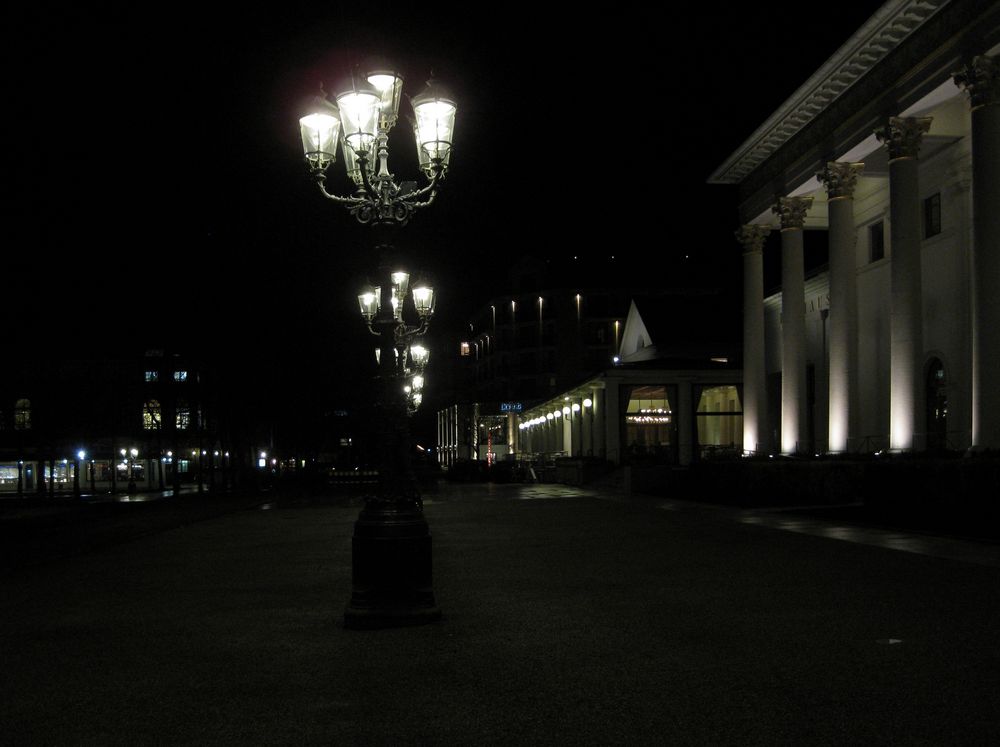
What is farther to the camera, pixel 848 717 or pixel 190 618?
pixel 190 618

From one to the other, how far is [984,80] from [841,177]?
10.1 meters

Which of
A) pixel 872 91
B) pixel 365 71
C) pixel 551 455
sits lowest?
pixel 551 455

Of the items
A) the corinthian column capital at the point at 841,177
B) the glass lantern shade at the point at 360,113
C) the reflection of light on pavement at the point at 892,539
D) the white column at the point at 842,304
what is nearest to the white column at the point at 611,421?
the white column at the point at 842,304

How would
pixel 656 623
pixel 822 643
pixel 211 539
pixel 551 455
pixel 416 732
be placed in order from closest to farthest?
pixel 416 732
pixel 822 643
pixel 656 623
pixel 211 539
pixel 551 455

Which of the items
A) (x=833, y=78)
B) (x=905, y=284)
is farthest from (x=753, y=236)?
(x=905, y=284)

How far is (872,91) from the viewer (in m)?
31.9

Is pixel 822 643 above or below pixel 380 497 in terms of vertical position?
below

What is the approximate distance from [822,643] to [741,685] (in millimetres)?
1823

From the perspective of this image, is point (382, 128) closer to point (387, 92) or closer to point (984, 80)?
point (387, 92)

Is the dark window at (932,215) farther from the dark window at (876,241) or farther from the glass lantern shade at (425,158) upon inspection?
the glass lantern shade at (425,158)

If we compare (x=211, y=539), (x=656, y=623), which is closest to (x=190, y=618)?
(x=656, y=623)

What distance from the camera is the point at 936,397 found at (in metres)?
34.0

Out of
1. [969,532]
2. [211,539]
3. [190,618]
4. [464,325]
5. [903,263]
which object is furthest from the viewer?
[464,325]

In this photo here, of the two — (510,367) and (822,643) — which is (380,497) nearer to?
(822,643)
